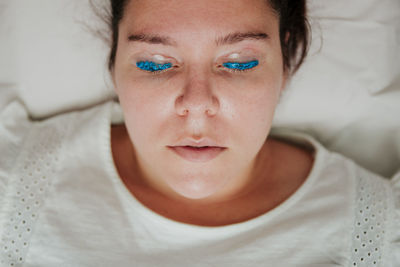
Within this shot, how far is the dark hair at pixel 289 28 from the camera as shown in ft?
3.25

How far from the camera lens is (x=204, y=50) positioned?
856 mm

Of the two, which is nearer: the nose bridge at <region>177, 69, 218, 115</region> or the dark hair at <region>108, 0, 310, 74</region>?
the nose bridge at <region>177, 69, 218, 115</region>

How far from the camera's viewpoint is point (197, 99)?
2.78 feet

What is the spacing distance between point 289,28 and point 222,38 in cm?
31

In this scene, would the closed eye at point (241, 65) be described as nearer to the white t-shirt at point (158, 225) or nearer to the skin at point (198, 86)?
the skin at point (198, 86)

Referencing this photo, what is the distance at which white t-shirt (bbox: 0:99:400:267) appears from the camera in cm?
99

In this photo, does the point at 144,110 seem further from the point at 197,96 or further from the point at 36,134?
the point at 36,134

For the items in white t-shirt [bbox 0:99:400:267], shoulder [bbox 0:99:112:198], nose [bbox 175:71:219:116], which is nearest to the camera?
nose [bbox 175:71:219:116]

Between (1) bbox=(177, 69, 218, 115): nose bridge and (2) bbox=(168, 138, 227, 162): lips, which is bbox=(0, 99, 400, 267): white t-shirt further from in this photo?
(1) bbox=(177, 69, 218, 115): nose bridge

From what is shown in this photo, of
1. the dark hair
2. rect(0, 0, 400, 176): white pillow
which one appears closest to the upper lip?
the dark hair

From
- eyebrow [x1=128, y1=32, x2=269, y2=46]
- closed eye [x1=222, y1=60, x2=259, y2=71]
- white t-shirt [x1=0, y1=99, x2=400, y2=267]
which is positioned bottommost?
white t-shirt [x1=0, y1=99, x2=400, y2=267]

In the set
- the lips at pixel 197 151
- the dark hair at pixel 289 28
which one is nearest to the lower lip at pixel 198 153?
the lips at pixel 197 151

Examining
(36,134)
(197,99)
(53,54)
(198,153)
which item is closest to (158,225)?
(198,153)

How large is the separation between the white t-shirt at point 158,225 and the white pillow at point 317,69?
7.3 inches
